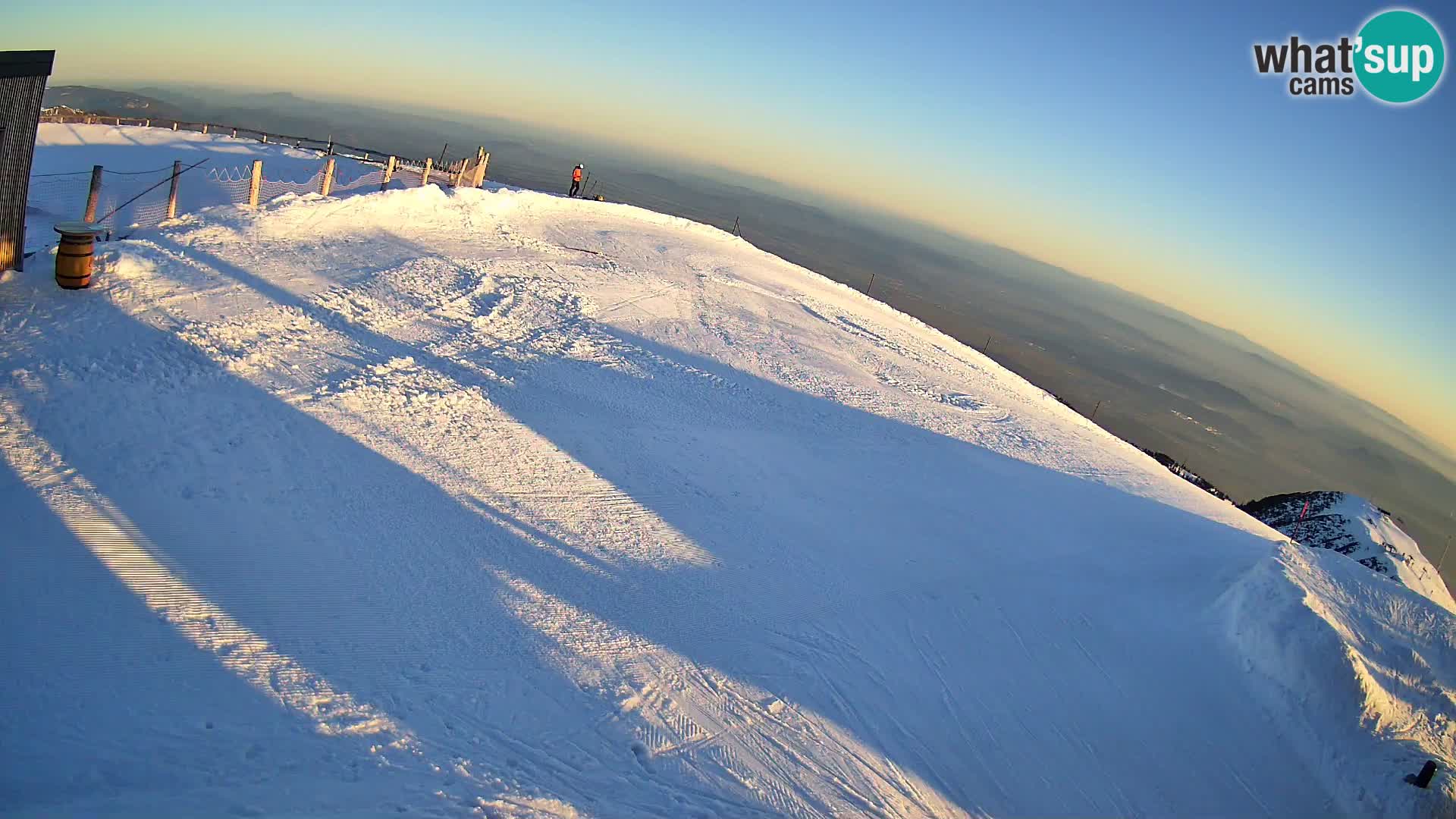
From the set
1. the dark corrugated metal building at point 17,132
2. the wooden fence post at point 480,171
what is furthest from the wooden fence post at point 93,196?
the wooden fence post at point 480,171

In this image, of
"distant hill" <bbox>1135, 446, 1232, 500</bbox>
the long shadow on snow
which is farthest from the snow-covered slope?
the long shadow on snow

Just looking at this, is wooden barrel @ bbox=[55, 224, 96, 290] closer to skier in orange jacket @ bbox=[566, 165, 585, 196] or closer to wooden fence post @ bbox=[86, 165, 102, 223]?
wooden fence post @ bbox=[86, 165, 102, 223]

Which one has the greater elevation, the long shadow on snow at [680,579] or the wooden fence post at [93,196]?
the wooden fence post at [93,196]

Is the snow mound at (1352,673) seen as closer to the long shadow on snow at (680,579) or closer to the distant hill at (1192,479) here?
the long shadow on snow at (680,579)

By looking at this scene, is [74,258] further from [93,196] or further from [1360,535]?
[1360,535]

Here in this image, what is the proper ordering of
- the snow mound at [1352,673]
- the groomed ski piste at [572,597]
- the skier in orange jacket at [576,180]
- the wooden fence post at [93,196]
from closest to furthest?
the groomed ski piste at [572,597] < the snow mound at [1352,673] < the wooden fence post at [93,196] < the skier in orange jacket at [576,180]
